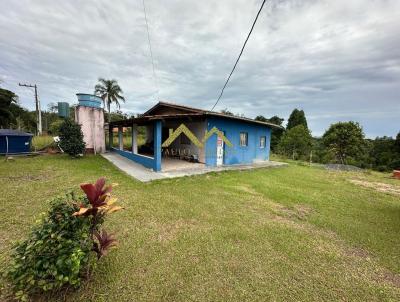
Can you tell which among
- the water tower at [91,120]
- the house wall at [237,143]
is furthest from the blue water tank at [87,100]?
the house wall at [237,143]

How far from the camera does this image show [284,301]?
2330mm

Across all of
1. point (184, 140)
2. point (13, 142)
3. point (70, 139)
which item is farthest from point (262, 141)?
point (13, 142)

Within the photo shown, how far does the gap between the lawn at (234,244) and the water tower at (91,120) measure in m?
8.47

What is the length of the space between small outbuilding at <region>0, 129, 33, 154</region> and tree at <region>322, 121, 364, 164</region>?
109ft

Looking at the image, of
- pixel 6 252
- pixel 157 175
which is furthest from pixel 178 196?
pixel 6 252

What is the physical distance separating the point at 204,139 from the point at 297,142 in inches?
929

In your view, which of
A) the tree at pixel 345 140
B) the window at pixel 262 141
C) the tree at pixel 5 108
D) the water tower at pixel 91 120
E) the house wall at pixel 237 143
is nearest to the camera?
the house wall at pixel 237 143

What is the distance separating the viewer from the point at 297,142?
2944 cm

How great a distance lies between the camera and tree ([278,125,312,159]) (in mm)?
29011

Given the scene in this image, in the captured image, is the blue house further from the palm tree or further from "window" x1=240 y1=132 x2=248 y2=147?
the palm tree

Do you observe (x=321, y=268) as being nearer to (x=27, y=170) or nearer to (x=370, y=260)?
(x=370, y=260)

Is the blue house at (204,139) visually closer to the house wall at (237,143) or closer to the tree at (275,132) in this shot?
the house wall at (237,143)

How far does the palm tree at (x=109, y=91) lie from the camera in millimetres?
29703

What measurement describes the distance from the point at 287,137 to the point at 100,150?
87.0ft
